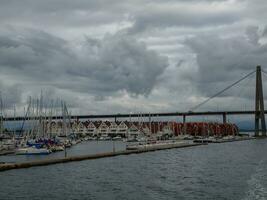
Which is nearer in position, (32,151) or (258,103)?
(32,151)

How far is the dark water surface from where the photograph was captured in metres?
33.2

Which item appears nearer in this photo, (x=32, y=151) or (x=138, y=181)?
(x=138, y=181)

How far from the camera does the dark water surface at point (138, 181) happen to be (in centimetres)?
3325

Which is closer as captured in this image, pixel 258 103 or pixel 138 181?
pixel 138 181

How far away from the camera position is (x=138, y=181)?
39906 millimetres

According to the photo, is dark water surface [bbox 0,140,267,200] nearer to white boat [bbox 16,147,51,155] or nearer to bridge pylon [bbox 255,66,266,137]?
white boat [bbox 16,147,51,155]

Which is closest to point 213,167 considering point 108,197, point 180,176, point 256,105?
point 180,176

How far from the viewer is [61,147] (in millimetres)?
81438

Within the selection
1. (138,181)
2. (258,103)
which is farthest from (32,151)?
(258,103)

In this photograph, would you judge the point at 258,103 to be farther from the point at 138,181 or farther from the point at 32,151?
the point at 138,181

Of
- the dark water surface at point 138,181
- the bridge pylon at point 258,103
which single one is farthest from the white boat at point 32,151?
the bridge pylon at point 258,103

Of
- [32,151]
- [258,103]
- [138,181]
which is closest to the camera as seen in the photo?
[138,181]

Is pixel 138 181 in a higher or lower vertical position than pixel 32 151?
lower

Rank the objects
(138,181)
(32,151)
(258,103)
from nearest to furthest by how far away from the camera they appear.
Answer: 1. (138,181)
2. (32,151)
3. (258,103)
